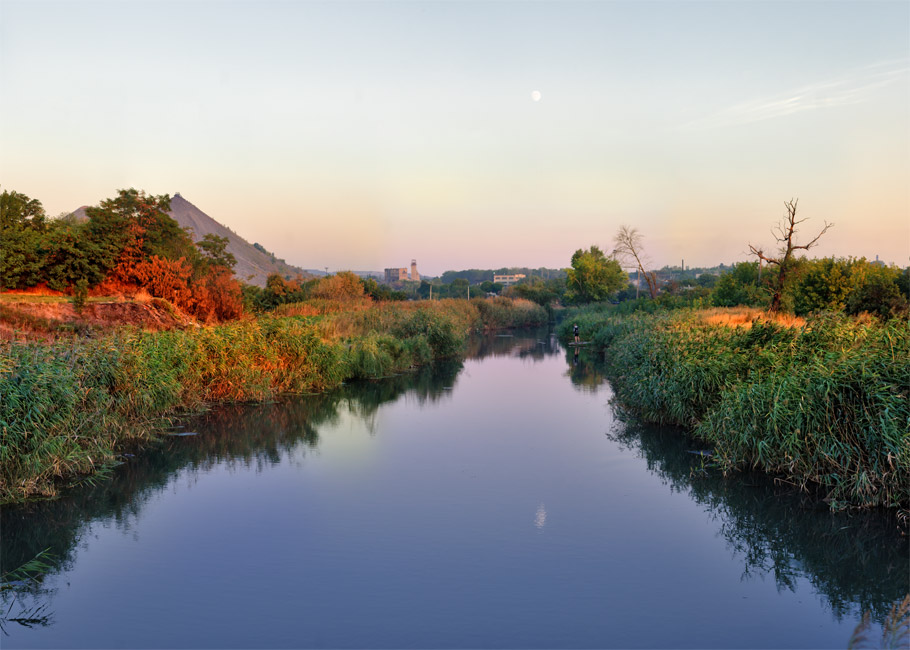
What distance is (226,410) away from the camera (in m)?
15.1

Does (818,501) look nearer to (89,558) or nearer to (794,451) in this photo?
(794,451)

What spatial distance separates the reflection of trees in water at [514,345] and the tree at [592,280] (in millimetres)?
12999

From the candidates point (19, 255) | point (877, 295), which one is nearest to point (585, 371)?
point (877, 295)

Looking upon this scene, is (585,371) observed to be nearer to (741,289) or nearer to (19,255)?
(741,289)

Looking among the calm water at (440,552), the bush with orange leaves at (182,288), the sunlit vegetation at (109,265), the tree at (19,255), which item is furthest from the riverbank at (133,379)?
the tree at (19,255)

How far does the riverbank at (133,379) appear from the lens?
28.7 ft

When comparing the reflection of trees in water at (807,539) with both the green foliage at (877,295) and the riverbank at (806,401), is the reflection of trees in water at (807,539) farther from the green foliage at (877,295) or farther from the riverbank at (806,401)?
the green foliage at (877,295)

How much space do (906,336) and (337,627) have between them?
29.8ft

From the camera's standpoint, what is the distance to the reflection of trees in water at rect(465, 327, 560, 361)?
32781 millimetres

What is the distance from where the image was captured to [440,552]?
7.37 m

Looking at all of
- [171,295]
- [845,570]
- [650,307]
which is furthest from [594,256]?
[845,570]

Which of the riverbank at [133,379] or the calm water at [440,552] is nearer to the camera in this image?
the calm water at [440,552]

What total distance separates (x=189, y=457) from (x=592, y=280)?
5245 centimetres

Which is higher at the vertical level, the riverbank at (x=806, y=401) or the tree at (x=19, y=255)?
the tree at (x=19, y=255)
